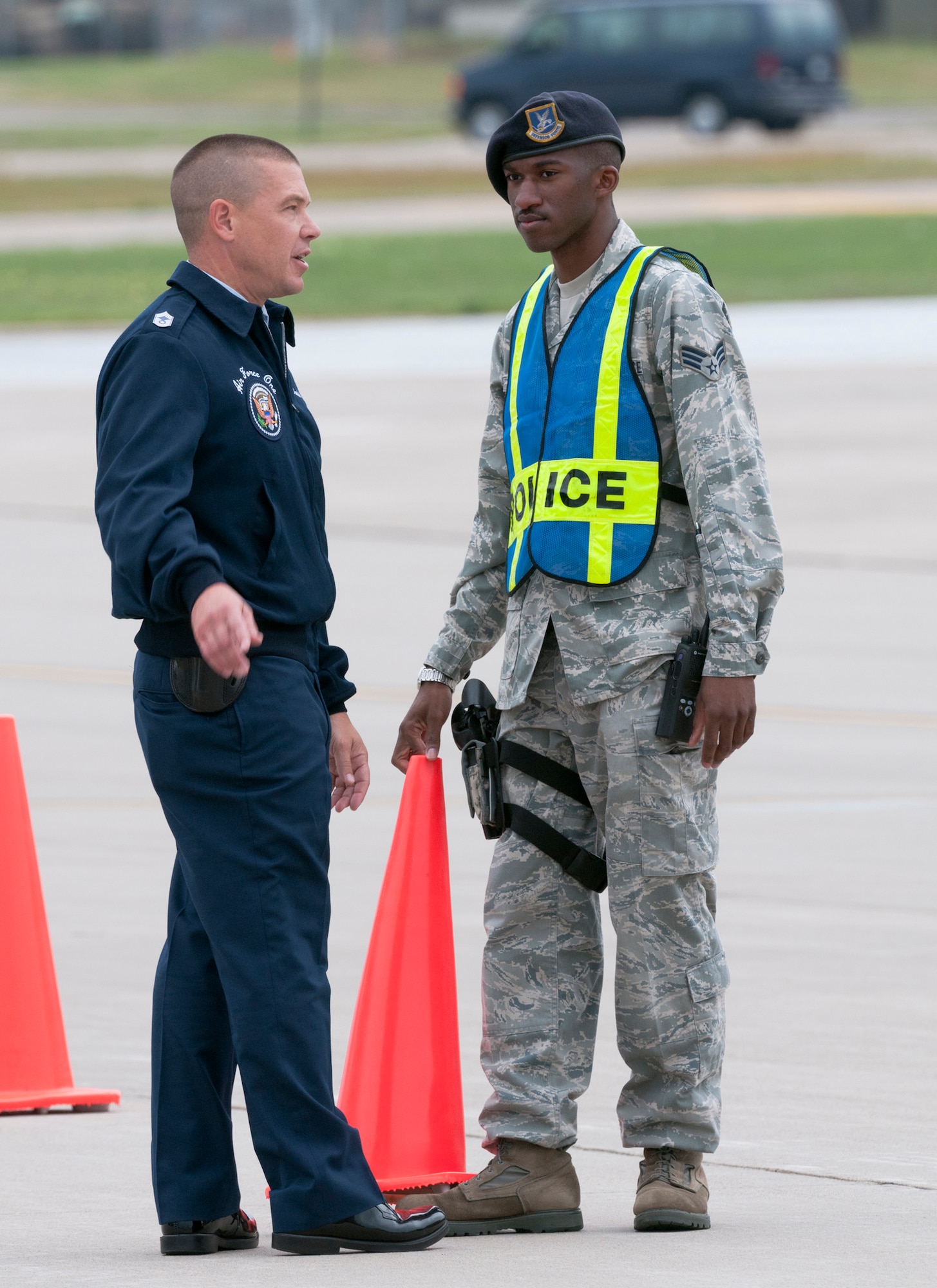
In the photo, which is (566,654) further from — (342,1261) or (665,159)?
(665,159)

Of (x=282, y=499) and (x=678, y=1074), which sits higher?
(x=282, y=499)

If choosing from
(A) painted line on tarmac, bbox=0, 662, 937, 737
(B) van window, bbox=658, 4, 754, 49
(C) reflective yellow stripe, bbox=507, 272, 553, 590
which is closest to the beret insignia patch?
(C) reflective yellow stripe, bbox=507, 272, 553, 590

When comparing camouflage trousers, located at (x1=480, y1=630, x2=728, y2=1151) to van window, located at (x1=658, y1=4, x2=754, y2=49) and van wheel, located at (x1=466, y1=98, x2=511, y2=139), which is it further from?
van wheel, located at (x1=466, y1=98, x2=511, y2=139)

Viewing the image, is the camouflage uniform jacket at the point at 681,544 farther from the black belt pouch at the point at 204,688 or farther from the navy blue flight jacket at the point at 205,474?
the black belt pouch at the point at 204,688

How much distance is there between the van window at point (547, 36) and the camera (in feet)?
167

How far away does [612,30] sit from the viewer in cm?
5069

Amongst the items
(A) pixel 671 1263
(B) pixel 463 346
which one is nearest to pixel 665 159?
(B) pixel 463 346

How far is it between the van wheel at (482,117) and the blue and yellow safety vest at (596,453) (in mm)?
47512

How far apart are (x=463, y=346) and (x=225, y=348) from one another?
1903 centimetres

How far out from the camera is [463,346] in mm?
23438

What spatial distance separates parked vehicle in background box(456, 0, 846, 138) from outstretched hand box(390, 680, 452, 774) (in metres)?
45.7

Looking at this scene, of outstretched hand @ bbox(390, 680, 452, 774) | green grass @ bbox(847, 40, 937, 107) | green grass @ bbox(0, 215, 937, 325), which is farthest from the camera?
green grass @ bbox(847, 40, 937, 107)

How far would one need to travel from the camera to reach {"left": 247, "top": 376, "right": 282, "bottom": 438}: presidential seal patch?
4.49 metres

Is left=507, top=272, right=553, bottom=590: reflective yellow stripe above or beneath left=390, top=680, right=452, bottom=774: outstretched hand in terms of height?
above
